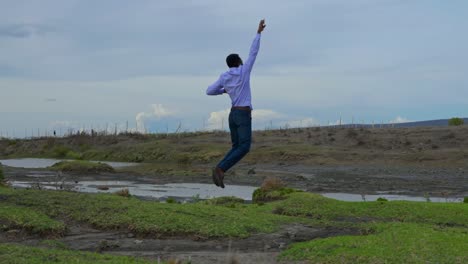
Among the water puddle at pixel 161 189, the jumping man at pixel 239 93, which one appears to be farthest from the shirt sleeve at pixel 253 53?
the water puddle at pixel 161 189

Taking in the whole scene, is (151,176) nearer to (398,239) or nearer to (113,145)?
(113,145)

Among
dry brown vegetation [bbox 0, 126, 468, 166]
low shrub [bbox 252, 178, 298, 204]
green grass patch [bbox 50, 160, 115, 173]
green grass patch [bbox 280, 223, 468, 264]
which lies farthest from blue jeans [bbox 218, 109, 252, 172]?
green grass patch [bbox 50, 160, 115, 173]

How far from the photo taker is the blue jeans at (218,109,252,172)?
11102 mm

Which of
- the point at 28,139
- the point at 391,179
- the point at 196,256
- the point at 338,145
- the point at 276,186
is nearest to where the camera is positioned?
the point at 196,256

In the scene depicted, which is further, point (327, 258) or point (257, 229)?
point (257, 229)

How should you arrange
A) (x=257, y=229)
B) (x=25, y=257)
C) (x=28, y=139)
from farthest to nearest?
(x=28, y=139) → (x=257, y=229) → (x=25, y=257)

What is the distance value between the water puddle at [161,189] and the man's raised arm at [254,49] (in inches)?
384

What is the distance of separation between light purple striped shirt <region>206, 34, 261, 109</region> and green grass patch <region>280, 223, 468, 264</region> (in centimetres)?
294

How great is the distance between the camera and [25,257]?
323 inches

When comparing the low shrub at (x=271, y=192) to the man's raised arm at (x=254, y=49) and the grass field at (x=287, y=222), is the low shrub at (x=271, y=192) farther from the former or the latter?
the man's raised arm at (x=254, y=49)

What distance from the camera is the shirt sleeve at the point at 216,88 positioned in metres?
11.3

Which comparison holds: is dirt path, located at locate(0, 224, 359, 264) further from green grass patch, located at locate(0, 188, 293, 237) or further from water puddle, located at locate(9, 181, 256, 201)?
water puddle, located at locate(9, 181, 256, 201)

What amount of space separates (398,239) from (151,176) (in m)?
22.7

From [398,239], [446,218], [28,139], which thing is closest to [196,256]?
[398,239]
